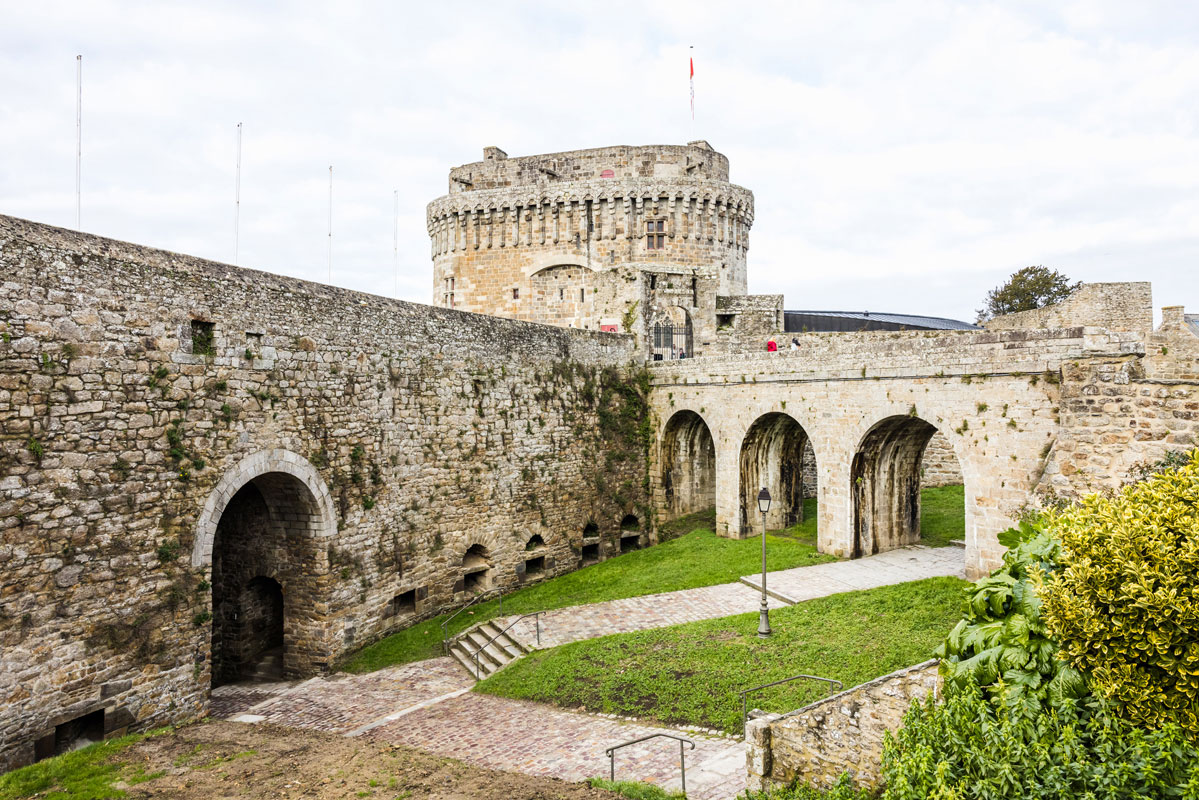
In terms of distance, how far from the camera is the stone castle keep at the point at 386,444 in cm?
1069

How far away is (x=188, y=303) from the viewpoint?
41.1 feet

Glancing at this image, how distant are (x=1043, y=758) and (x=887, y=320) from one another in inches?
1814

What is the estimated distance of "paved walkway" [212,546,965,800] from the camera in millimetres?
10188

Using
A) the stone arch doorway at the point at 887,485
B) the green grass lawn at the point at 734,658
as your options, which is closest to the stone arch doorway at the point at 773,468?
the stone arch doorway at the point at 887,485

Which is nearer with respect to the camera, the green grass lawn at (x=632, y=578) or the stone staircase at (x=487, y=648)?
the stone staircase at (x=487, y=648)

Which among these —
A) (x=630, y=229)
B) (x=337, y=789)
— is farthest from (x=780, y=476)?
(x=337, y=789)

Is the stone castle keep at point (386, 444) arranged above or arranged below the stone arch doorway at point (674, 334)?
below

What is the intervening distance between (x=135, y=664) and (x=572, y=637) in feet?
25.7

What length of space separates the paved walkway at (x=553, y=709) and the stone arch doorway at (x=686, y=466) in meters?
6.79

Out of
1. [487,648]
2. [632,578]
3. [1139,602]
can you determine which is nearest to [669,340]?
[632,578]

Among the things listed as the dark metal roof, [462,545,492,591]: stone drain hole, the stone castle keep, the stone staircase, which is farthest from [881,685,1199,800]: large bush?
the dark metal roof

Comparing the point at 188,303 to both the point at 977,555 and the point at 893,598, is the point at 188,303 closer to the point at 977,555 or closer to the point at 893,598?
the point at 893,598

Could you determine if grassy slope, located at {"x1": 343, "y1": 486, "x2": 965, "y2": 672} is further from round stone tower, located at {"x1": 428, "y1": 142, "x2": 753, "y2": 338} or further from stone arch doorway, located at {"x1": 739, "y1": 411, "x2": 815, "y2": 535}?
round stone tower, located at {"x1": 428, "y1": 142, "x2": 753, "y2": 338}

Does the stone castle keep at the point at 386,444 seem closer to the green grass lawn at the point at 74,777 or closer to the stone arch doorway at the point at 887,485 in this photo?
the stone arch doorway at the point at 887,485
